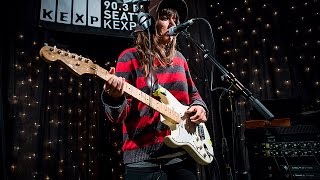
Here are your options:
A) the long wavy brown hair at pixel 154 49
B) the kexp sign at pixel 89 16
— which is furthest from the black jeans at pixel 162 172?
the kexp sign at pixel 89 16

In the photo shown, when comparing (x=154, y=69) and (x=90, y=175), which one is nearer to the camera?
(x=154, y=69)

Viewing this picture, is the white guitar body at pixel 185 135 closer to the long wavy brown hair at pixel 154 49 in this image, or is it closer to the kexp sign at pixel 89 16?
the long wavy brown hair at pixel 154 49

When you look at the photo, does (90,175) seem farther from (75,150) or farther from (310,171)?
(310,171)

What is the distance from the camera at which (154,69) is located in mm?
1869

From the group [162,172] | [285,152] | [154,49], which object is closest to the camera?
[162,172]

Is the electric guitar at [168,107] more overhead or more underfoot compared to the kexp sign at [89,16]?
more underfoot

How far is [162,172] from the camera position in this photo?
160 centimetres

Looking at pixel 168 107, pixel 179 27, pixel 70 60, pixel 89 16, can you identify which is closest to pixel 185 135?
pixel 168 107

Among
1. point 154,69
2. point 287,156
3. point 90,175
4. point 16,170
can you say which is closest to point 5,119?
point 16,170

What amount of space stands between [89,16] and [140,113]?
2372 mm

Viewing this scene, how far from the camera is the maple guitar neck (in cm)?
164

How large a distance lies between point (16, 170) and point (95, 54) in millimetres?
1930

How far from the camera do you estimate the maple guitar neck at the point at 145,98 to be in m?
1.64

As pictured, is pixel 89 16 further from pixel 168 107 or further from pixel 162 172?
pixel 162 172
